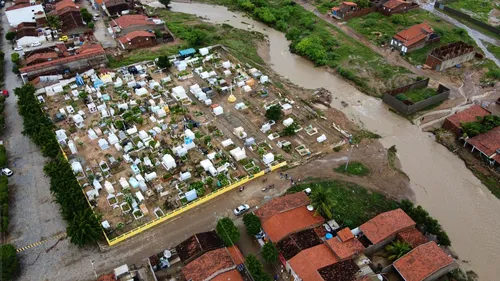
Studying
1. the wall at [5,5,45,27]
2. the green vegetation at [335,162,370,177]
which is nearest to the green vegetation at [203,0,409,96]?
the green vegetation at [335,162,370,177]

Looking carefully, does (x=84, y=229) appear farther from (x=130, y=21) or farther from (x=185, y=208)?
(x=130, y=21)

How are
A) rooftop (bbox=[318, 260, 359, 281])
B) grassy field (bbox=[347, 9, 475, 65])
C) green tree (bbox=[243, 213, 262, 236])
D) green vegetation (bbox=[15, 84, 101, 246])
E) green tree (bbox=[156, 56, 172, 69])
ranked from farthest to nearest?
grassy field (bbox=[347, 9, 475, 65]), green tree (bbox=[156, 56, 172, 69]), green tree (bbox=[243, 213, 262, 236]), green vegetation (bbox=[15, 84, 101, 246]), rooftop (bbox=[318, 260, 359, 281])

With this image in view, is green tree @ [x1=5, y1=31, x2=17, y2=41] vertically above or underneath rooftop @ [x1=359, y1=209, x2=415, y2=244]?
above

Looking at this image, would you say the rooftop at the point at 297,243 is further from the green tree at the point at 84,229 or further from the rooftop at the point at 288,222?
the green tree at the point at 84,229

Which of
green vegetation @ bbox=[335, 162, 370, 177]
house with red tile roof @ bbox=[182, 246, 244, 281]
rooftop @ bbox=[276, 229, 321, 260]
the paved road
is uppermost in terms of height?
the paved road

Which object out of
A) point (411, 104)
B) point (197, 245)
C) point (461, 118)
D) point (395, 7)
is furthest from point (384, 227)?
point (395, 7)

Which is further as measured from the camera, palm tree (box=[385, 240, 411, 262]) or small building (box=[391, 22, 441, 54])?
small building (box=[391, 22, 441, 54])

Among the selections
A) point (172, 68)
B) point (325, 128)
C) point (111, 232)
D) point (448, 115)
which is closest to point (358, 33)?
point (448, 115)

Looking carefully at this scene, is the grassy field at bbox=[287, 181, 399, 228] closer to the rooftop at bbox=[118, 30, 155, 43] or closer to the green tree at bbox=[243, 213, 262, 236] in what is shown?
the green tree at bbox=[243, 213, 262, 236]
